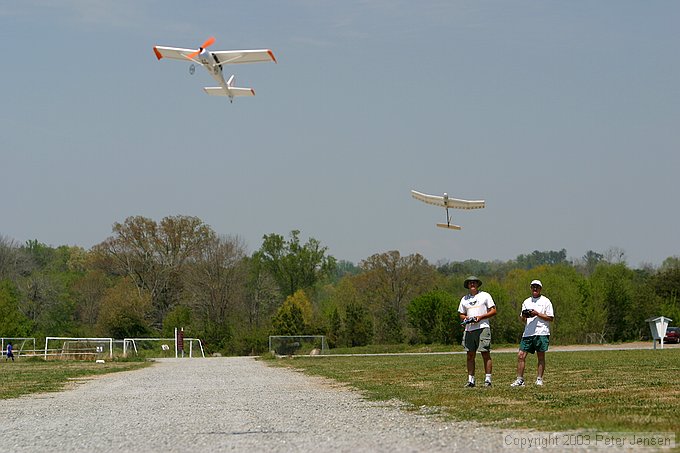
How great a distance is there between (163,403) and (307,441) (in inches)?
278

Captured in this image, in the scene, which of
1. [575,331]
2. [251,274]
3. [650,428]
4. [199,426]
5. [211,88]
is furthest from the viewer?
[251,274]

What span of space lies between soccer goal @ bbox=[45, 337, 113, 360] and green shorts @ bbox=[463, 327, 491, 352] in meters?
36.6

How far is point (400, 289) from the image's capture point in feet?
304

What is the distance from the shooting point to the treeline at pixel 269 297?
74.2m

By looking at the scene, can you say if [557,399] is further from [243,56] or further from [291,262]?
[291,262]

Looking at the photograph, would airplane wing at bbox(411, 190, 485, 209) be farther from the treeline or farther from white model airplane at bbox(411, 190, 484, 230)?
the treeline

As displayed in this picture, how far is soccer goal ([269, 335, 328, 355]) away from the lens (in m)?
60.4

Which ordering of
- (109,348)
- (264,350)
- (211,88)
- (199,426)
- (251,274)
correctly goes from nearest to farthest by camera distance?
1. (199,426)
2. (211,88)
3. (109,348)
4. (264,350)
5. (251,274)

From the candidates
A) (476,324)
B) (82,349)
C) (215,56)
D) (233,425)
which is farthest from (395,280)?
(233,425)

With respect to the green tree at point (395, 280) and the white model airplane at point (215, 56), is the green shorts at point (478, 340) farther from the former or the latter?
the green tree at point (395, 280)

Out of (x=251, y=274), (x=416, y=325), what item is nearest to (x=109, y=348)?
(x=416, y=325)

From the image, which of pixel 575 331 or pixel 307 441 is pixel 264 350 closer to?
pixel 575 331

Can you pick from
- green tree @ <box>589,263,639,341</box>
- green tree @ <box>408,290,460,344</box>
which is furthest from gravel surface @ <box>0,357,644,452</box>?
green tree @ <box>589,263,639,341</box>

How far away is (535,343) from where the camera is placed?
55.5 ft
